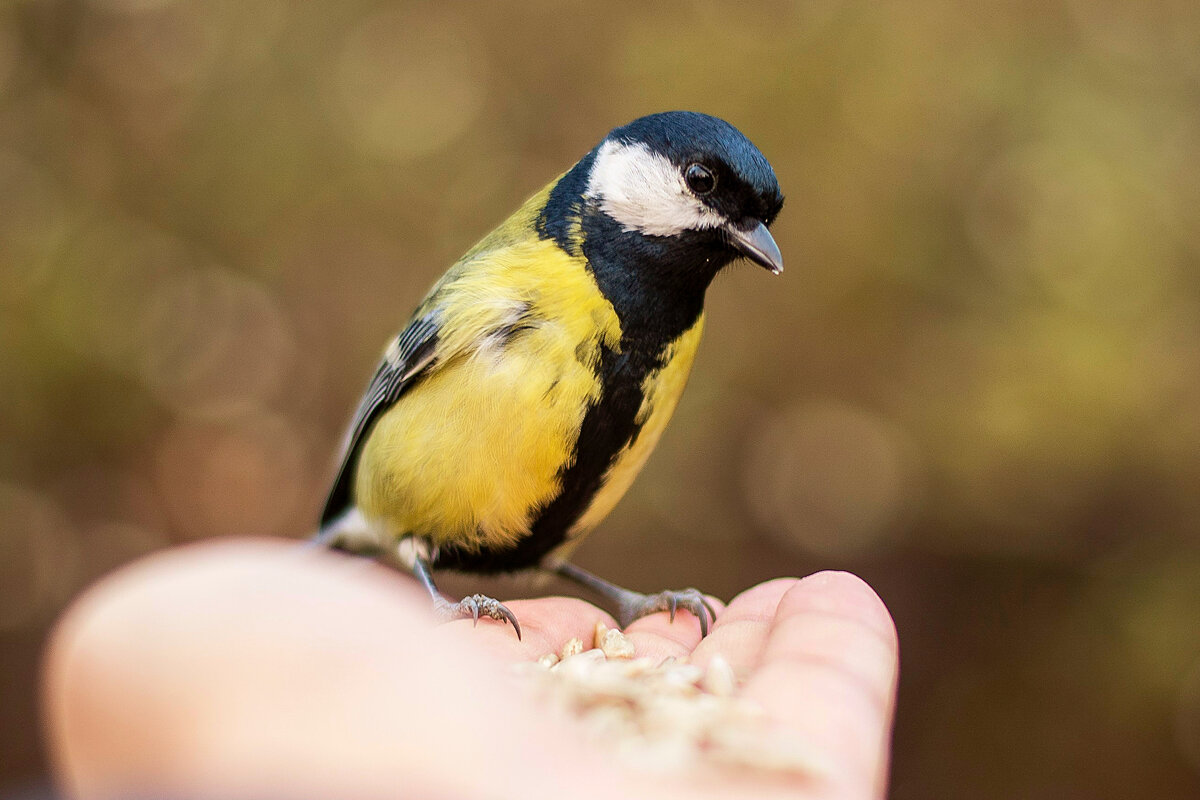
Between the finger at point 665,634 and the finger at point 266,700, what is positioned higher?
the finger at point 266,700

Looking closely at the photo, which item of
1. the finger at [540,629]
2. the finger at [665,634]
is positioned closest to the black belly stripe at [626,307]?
the finger at [540,629]

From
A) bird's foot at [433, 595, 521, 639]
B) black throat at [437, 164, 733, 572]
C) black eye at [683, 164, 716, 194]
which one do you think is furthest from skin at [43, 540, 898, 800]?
black eye at [683, 164, 716, 194]

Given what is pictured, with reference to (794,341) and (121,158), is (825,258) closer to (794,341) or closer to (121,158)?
(794,341)

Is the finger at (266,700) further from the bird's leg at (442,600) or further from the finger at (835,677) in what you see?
the bird's leg at (442,600)

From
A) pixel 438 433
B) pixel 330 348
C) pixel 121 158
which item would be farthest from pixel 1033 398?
pixel 121 158

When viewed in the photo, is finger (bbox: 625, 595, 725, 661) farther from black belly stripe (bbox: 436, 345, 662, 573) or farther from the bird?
black belly stripe (bbox: 436, 345, 662, 573)

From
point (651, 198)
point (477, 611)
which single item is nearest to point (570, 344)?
point (651, 198)

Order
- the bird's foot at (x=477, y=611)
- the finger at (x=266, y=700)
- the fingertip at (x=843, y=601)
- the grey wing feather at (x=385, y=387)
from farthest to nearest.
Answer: the grey wing feather at (x=385, y=387)
the bird's foot at (x=477, y=611)
the fingertip at (x=843, y=601)
the finger at (x=266, y=700)

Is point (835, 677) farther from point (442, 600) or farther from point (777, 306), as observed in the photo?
point (777, 306)
